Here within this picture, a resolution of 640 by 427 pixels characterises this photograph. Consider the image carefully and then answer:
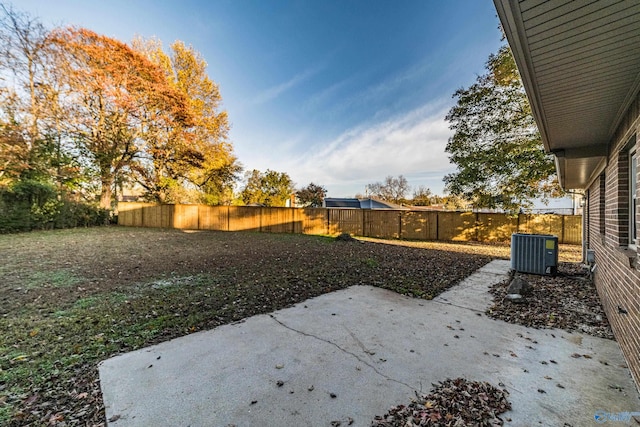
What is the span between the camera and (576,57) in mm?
1883

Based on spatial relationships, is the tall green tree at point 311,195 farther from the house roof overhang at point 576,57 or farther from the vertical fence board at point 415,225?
the house roof overhang at point 576,57

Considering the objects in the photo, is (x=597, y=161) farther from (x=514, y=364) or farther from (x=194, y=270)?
(x=194, y=270)

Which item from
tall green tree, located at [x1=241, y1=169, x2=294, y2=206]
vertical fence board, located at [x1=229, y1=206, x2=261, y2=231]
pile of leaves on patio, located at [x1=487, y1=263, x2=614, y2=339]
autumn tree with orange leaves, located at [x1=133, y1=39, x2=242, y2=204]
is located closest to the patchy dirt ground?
pile of leaves on patio, located at [x1=487, y1=263, x2=614, y2=339]

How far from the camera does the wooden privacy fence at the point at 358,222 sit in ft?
41.0

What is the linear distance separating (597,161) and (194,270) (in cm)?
816

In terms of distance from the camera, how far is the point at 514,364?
244cm

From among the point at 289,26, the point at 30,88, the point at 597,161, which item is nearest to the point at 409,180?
the point at 289,26

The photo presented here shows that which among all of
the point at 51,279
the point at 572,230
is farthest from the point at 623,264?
the point at 572,230

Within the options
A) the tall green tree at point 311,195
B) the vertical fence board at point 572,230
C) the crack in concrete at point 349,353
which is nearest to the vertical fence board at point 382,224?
the vertical fence board at point 572,230

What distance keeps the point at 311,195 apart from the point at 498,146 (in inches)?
932

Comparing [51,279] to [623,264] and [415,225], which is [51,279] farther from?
[415,225]

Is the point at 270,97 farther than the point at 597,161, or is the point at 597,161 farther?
the point at 270,97

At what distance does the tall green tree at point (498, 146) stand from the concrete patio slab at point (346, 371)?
31.6 feet

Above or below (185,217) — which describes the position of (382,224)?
below
